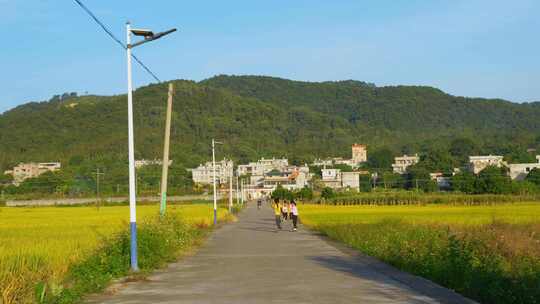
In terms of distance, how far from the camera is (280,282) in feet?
49.1

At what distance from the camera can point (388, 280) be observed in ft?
49.5

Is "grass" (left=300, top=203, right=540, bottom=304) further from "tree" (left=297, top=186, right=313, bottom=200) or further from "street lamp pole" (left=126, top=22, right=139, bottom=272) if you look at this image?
"tree" (left=297, top=186, right=313, bottom=200)

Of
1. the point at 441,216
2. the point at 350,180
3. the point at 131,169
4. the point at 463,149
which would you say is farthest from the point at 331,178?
the point at 131,169

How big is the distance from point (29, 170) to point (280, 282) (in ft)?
529

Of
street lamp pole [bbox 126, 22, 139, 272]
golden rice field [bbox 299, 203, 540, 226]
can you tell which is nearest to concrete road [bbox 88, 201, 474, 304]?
street lamp pole [bbox 126, 22, 139, 272]

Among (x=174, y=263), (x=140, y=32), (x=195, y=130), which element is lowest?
(x=174, y=263)

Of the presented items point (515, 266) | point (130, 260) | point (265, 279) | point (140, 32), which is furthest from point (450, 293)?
point (140, 32)

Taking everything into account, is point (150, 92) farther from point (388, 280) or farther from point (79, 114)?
point (388, 280)

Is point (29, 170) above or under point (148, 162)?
under

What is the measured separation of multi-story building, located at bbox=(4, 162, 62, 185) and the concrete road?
138 m

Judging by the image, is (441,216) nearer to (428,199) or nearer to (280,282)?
(280,282)

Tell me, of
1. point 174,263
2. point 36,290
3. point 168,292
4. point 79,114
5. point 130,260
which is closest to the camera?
point 36,290

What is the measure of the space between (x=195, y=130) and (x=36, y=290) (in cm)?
18124

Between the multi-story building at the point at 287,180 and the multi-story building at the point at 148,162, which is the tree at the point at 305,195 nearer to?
the multi-story building at the point at 148,162
